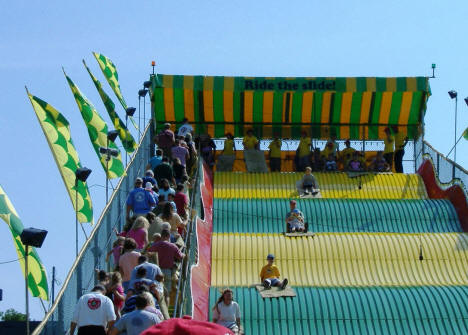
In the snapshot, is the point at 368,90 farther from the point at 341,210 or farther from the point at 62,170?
the point at 62,170

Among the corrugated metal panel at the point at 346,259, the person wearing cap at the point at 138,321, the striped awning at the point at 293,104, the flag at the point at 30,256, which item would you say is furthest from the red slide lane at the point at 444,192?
the person wearing cap at the point at 138,321

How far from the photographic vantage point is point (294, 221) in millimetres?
26016

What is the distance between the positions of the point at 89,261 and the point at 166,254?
1330 mm

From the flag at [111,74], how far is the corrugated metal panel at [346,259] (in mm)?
6329

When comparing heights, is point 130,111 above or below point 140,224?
above

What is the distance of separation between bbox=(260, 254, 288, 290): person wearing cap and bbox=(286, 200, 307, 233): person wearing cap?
3.36m

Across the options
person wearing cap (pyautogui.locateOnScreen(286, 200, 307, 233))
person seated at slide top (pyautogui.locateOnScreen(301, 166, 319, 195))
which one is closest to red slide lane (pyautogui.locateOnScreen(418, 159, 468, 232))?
person seated at slide top (pyautogui.locateOnScreen(301, 166, 319, 195))

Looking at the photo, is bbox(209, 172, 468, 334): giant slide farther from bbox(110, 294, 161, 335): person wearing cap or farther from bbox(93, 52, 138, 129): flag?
bbox(110, 294, 161, 335): person wearing cap

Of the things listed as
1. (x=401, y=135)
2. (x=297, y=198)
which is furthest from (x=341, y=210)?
(x=401, y=135)

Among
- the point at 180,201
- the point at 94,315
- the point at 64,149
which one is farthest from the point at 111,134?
the point at 94,315

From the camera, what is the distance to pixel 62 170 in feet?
64.3

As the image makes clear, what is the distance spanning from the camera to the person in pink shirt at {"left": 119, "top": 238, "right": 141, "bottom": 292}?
16.6 m

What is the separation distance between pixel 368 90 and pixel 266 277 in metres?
13.8

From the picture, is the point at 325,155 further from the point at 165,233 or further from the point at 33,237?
the point at 33,237
